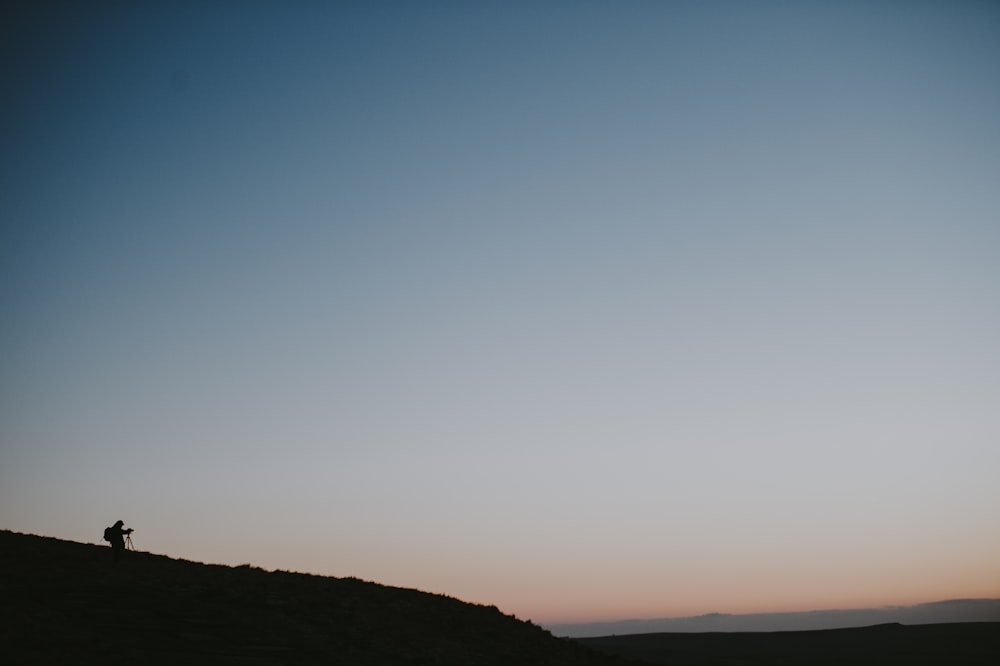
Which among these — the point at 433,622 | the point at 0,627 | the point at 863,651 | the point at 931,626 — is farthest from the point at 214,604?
the point at 931,626

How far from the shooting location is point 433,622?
29031 millimetres

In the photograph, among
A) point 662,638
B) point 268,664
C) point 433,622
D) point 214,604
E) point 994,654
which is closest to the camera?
point 268,664

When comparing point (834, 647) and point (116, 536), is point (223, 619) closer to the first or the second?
point (116, 536)

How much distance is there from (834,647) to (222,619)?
279 feet

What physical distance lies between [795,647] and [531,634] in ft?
Answer: 231

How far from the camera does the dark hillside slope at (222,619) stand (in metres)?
18.5

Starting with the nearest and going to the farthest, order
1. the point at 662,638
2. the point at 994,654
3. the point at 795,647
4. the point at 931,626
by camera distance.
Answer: the point at 994,654, the point at 795,647, the point at 931,626, the point at 662,638

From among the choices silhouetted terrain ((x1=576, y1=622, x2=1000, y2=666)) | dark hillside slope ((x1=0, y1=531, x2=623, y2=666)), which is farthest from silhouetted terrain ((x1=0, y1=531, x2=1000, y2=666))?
silhouetted terrain ((x1=576, y1=622, x2=1000, y2=666))

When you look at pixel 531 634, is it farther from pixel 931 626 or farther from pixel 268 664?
pixel 931 626

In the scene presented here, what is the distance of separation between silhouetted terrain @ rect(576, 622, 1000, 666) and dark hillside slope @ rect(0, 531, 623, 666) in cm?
3770

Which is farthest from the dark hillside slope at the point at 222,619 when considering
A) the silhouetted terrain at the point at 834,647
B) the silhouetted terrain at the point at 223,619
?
the silhouetted terrain at the point at 834,647

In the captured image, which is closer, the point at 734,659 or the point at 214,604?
the point at 214,604

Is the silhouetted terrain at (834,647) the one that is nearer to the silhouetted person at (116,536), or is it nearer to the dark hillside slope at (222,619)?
the dark hillside slope at (222,619)

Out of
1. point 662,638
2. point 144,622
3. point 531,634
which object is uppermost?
point 144,622
